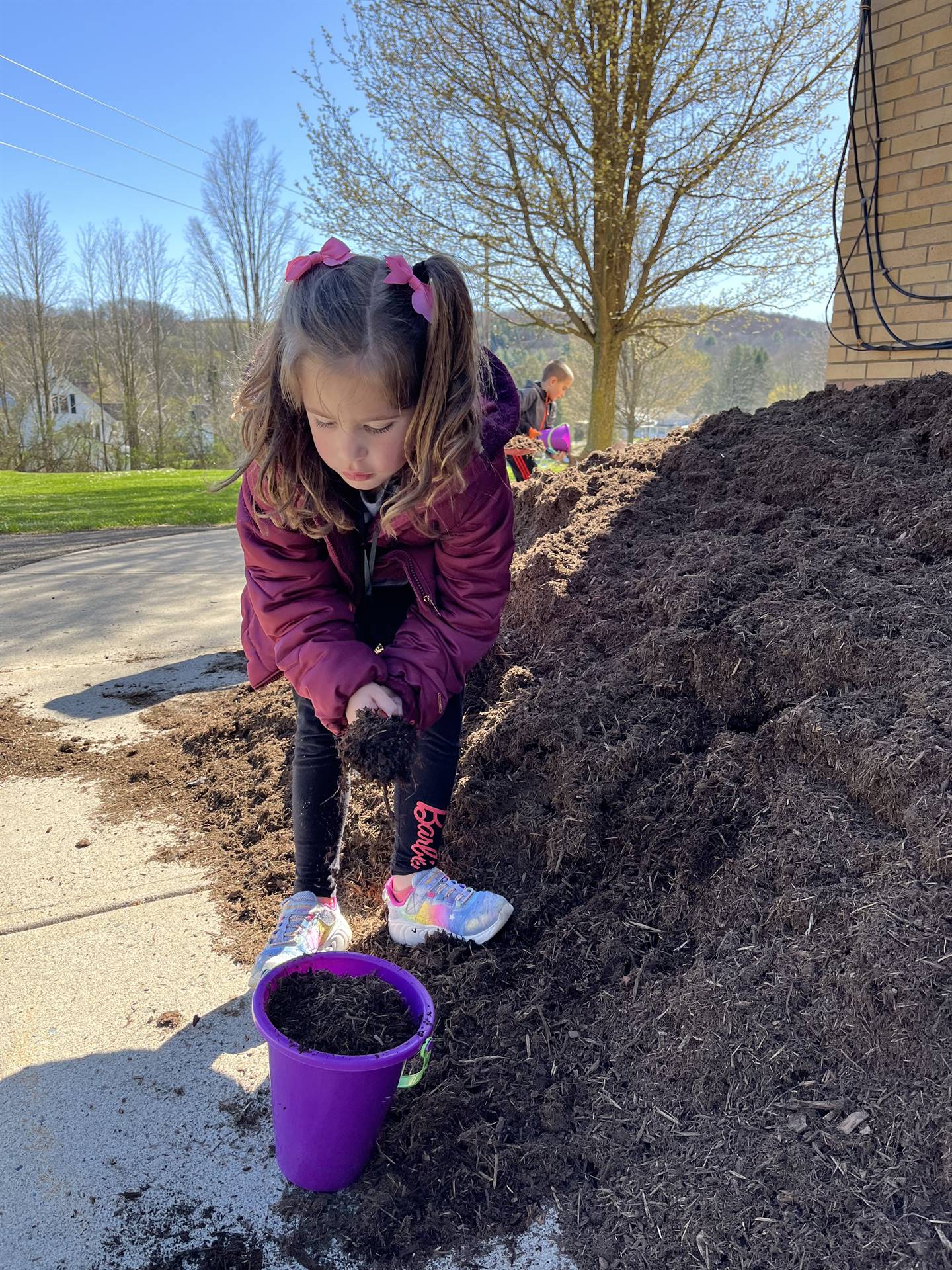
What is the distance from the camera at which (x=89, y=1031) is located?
74.9 inches

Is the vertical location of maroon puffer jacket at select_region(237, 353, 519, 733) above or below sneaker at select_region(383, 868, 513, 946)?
above

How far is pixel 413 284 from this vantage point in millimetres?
1854

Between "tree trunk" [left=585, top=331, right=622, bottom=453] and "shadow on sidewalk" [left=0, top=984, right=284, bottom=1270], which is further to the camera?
"tree trunk" [left=585, top=331, right=622, bottom=453]

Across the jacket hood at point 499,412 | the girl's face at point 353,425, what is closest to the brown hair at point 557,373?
the jacket hood at point 499,412

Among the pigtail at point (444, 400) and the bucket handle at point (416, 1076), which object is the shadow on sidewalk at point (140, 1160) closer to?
the bucket handle at point (416, 1076)

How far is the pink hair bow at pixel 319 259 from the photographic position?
1.90 metres

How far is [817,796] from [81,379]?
45.1 meters

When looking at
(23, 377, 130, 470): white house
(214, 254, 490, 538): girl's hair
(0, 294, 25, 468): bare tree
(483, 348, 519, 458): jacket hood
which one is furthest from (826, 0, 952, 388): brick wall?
(0, 294, 25, 468): bare tree

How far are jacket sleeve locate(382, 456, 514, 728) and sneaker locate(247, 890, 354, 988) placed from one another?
534 millimetres

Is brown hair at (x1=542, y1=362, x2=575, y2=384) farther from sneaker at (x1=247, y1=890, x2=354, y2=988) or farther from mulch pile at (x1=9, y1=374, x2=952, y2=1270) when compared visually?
sneaker at (x1=247, y1=890, x2=354, y2=988)

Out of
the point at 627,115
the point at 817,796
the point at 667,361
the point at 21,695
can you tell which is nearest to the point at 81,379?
the point at 667,361

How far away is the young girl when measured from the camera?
6.03 ft

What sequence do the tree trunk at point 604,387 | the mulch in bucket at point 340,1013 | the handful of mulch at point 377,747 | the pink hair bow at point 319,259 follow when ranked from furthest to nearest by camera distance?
the tree trunk at point 604,387 < the pink hair bow at point 319,259 < the handful of mulch at point 377,747 < the mulch in bucket at point 340,1013

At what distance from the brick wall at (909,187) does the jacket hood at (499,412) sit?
11.2ft
